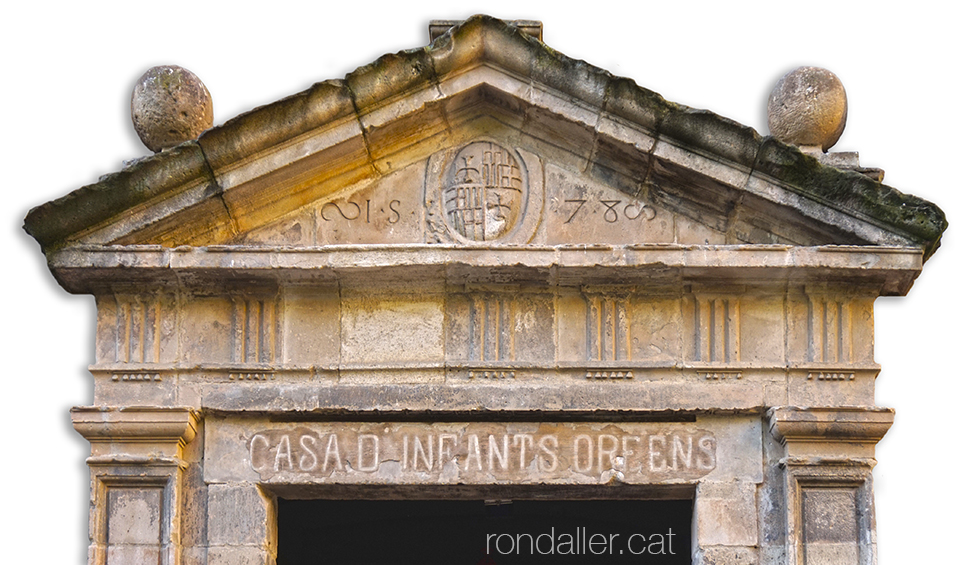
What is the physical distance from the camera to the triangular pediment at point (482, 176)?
880cm

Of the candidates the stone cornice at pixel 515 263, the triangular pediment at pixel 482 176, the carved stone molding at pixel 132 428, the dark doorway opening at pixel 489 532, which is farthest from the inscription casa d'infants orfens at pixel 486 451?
the dark doorway opening at pixel 489 532

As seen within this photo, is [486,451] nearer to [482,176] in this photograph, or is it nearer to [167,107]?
[482,176]

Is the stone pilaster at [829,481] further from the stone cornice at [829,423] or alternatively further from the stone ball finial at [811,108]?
the stone ball finial at [811,108]

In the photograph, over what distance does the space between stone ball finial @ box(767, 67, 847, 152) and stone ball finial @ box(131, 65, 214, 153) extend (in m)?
3.52

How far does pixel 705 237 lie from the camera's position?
9094mm

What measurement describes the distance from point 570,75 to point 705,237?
127cm

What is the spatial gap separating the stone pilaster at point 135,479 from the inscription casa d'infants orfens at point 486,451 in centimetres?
48

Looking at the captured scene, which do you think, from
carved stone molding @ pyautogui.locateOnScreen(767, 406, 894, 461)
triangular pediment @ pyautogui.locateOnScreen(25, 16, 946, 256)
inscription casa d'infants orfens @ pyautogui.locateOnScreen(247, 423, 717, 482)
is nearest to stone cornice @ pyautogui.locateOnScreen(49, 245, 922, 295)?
triangular pediment @ pyautogui.locateOnScreen(25, 16, 946, 256)

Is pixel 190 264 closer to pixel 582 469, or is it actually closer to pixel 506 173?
pixel 506 173

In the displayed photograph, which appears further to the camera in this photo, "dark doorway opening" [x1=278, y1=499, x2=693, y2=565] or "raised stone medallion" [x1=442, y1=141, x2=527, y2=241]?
"dark doorway opening" [x1=278, y1=499, x2=693, y2=565]

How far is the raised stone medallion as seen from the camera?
29.7ft

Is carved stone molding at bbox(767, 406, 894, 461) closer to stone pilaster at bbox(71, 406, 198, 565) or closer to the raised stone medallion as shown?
the raised stone medallion

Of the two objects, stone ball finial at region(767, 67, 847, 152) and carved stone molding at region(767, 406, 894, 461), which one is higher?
stone ball finial at region(767, 67, 847, 152)

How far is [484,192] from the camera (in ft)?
29.9
